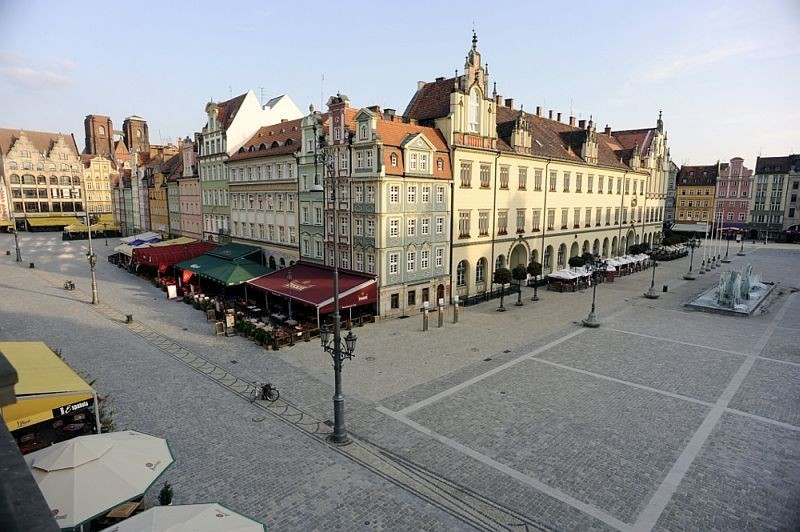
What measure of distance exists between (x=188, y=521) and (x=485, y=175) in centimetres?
3298

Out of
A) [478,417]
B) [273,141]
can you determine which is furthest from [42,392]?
[273,141]

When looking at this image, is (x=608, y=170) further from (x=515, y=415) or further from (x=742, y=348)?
(x=515, y=415)

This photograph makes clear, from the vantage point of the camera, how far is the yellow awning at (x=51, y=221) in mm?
93000

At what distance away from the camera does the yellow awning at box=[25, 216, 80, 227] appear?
305 ft

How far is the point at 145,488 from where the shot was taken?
10.9 m

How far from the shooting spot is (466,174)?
3584 cm

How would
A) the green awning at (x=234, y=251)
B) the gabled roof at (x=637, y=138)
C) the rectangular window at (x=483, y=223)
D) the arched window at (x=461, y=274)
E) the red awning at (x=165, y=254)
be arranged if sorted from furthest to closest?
the gabled roof at (x=637, y=138) < the red awning at (x=165, y=254) < the green awning at (x=234, y=251) < the rectangular window at (x=483, y=223) < the arched window at (x=461, y=274)

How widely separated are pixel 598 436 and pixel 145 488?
14.2 metres

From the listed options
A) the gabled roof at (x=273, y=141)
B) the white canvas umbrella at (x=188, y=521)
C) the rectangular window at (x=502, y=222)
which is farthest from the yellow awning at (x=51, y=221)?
the white canvas umbrella at (x=188, y=521)

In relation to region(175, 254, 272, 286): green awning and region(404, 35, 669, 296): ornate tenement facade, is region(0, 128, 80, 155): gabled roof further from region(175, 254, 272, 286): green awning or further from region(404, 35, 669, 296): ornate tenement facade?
region(404, 35, 669, 296): ornate tenement facade

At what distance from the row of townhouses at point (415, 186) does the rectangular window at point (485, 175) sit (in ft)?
0.43

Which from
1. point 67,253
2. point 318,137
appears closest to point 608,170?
point 318,137

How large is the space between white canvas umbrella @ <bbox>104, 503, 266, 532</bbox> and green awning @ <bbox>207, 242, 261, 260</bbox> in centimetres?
3296

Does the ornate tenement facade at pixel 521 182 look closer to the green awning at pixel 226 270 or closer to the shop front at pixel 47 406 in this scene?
the green awning at pixel 226 270
